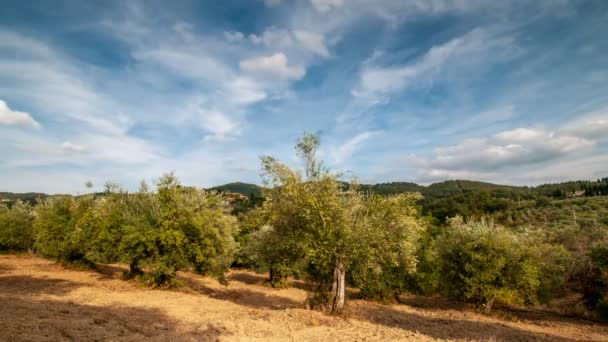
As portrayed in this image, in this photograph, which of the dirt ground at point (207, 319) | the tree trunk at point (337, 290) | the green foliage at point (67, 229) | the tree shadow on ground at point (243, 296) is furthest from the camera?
the green foliage at point (67, 229)

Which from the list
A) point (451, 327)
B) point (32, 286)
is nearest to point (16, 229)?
point (32, 286)

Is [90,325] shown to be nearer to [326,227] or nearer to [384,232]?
[326,227]

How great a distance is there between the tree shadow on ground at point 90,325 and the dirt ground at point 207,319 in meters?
0.03

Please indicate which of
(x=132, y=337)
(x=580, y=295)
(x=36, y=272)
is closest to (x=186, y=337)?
(x=132, y=337)

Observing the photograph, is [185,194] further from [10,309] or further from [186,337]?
[186,337]

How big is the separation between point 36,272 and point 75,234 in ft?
15.1

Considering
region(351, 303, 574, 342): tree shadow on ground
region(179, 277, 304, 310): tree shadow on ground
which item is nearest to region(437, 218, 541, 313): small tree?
region(351, 303, 574, 342): tree shadow on ground

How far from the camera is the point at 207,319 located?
14.8 m

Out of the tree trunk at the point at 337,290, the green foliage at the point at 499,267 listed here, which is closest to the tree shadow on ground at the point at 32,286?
the tree trunk at the point at 337,290

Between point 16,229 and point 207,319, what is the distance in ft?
138

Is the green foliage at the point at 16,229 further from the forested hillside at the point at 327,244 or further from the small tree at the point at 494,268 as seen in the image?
the small tree at the point at 494,268

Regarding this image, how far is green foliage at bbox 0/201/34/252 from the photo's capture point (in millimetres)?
40312

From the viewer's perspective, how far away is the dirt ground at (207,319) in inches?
435

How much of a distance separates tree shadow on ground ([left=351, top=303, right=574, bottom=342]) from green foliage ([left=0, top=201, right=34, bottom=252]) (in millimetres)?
45445
